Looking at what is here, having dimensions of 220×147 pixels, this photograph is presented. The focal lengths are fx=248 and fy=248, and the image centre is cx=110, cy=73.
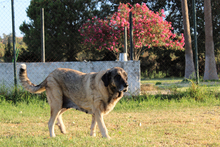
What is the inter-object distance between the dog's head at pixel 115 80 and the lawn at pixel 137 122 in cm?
84

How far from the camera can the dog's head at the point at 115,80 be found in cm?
406

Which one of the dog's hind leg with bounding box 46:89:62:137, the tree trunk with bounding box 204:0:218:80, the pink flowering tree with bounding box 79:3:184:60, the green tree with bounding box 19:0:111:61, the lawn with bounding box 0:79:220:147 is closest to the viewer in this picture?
the lawn with bounding box 0:79:220:147

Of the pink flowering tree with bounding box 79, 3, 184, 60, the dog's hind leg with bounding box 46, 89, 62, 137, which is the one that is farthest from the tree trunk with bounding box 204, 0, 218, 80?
the dog's hind leg with bounding box 46, 89, 62, 137

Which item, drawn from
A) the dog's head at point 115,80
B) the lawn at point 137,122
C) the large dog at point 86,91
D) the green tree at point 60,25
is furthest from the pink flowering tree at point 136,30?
the dog's head at point 115,80

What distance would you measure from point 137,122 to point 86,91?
1.71 metres

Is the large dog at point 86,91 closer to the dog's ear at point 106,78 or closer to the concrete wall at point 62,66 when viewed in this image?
the dog's ear at point 106,78

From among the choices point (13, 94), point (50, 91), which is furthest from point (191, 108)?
point (13, 94)

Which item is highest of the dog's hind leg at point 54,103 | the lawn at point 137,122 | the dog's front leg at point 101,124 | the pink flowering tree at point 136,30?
the pink flowering tree at point 136,30

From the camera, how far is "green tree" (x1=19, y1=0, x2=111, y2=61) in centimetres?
2138

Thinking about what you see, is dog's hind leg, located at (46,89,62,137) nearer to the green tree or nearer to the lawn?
the lawn

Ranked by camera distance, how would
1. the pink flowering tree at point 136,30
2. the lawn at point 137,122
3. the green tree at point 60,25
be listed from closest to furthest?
the lawn at point 137,122 → the pink flowering tree at point 136,30 → the green tree at point 60,25

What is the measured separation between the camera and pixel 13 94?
7844 millimetres

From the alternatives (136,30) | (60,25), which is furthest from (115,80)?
(60,25)

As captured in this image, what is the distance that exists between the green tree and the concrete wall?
40.5 ft
